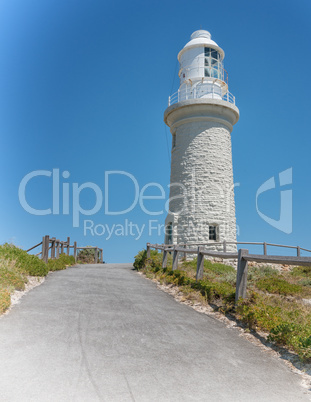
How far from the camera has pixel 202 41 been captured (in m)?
23.7

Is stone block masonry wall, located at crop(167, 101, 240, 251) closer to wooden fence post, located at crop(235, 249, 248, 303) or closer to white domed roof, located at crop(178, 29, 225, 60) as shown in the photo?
white domed roof, located at crop(178, 29, 225, 60)

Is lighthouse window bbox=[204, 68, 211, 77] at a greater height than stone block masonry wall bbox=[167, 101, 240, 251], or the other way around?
lighthouse window bbox=[204, 68, 211, 77]

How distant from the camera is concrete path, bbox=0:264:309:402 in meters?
4.02

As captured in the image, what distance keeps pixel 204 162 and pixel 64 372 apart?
62.3ft

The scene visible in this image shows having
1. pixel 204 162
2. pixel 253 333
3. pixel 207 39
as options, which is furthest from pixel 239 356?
pixel 207 39

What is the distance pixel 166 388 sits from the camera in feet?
13.5

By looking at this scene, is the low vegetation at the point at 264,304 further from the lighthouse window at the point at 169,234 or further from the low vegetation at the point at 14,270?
the lighthouse window at the point at 169,234

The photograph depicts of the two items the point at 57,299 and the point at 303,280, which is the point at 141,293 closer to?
the point at 57,299

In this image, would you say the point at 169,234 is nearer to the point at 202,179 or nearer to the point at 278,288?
the point at 202,179

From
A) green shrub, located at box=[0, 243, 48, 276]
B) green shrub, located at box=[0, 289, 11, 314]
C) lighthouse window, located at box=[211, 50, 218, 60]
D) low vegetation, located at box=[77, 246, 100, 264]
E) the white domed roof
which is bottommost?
low vegetation, located at box=[77, 246, 100, 264]

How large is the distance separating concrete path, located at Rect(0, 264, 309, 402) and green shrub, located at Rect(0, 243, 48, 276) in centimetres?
395

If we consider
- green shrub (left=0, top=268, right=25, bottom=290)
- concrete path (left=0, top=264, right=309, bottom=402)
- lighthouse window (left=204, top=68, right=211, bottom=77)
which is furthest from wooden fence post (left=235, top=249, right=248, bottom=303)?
lighthouse window (left=204, top=68, right=211, bottom=77)

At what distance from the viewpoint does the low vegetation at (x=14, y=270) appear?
8113mm

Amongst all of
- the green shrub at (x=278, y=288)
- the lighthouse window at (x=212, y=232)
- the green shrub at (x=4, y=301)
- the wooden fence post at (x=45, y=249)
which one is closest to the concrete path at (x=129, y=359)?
the green shrub at (x=4, y=301)
